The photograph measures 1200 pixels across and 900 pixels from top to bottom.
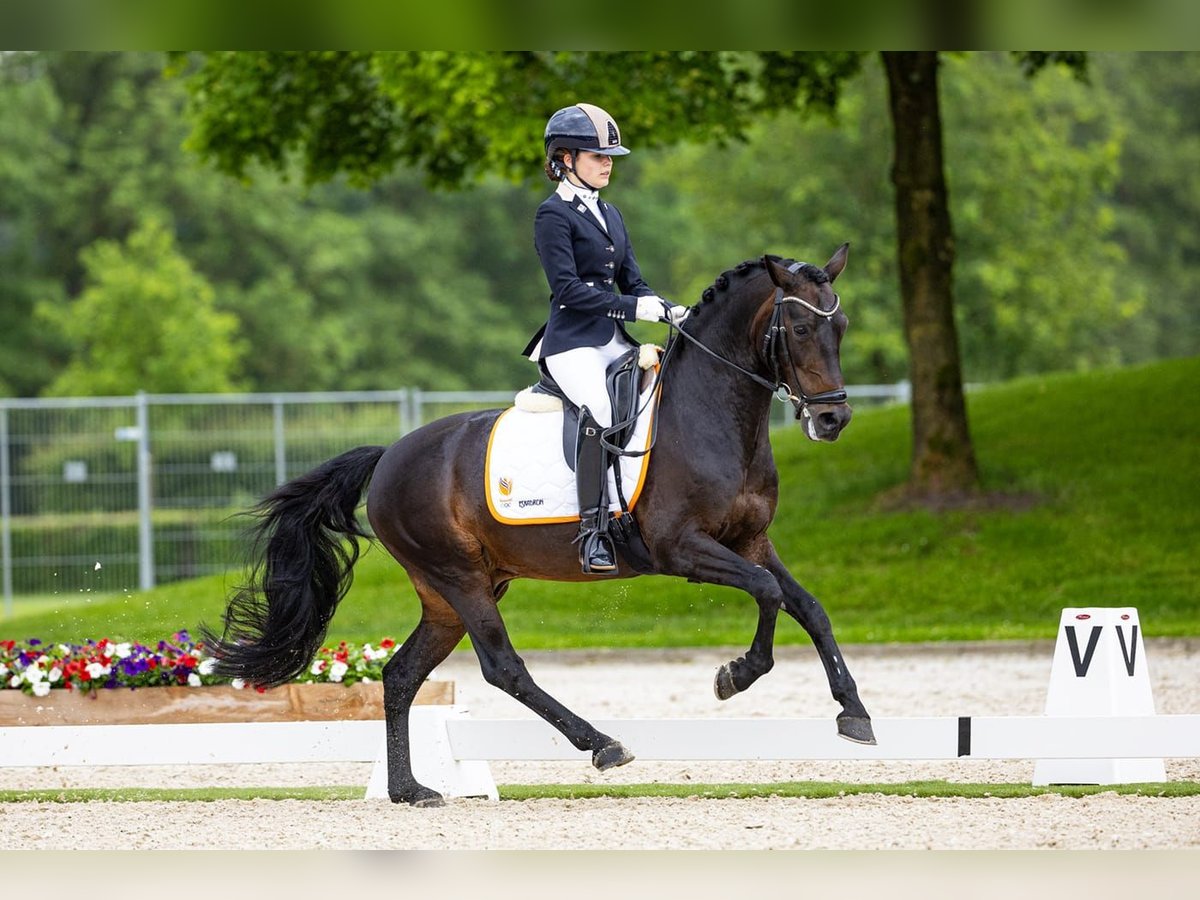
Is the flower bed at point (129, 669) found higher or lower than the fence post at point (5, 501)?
lower

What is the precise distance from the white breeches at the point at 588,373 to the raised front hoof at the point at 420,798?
1.87 meters

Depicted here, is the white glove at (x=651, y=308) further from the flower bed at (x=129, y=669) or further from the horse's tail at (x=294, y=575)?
the flower bed at (x=129, y=669)

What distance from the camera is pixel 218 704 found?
9.26 metres

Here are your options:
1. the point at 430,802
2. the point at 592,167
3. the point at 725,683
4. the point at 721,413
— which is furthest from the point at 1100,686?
the point at 592,167

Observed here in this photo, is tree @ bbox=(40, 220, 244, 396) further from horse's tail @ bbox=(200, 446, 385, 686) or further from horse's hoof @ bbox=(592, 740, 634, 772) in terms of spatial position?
horse's hoof @ bbox=(592, 740, 634, 772)

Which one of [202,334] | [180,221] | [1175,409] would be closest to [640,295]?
[1175,409]

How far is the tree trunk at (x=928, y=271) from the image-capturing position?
17.0 meters

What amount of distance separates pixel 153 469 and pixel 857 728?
50.5 feet

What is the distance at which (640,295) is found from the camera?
26.1 ft

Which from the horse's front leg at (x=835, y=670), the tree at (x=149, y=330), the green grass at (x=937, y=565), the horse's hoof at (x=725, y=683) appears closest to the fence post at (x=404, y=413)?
the green grass at (x=937, y=565)

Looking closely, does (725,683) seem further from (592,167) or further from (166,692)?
(166,692)

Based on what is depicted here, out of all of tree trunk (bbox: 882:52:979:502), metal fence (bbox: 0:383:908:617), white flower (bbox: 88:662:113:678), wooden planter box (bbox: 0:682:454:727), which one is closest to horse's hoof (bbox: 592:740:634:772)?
wooden planter box (bbox: 0:682:454:727)

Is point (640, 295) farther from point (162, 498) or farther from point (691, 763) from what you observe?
point (162, 498)

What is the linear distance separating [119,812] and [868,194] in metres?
27.9
